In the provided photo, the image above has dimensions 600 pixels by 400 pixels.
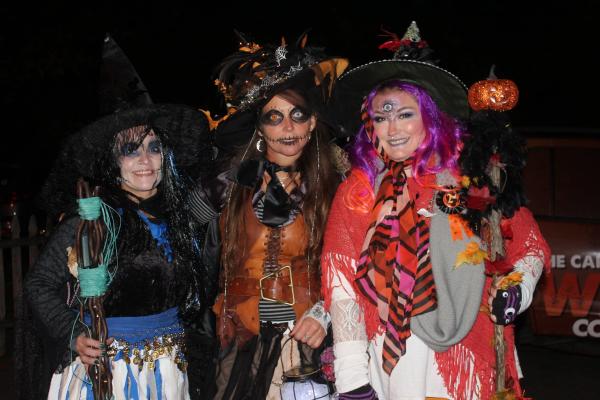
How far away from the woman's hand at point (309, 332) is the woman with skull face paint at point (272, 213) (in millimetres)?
100

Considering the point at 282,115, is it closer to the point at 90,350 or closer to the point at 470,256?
the point at 470,256

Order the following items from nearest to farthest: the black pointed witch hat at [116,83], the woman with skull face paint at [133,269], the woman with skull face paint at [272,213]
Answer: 1. the woman with skull face paint at [133,269]
2. the black pointed witch hat at [116,83]
3. the woman with skull face paint at [272,213]

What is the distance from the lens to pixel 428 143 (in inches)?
133

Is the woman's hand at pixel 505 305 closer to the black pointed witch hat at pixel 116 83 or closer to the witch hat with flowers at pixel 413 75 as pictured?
the witch hat with flowers at pixel 413 75

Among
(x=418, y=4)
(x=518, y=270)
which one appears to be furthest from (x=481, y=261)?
(x=418, y=4)

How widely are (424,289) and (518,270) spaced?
0.45 metres

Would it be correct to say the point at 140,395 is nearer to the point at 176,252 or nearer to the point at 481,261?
the point at 176,252

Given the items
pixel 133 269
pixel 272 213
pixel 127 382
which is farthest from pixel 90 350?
pixel 272 213

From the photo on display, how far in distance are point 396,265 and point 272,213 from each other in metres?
0.96

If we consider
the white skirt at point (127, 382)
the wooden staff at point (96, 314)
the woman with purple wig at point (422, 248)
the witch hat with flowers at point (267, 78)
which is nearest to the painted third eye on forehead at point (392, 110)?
the woman with purple wig at point (422, 248)

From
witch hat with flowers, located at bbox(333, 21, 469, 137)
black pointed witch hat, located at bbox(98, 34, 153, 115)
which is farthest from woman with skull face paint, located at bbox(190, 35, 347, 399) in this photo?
black pointed witch hat, located at bbox(98, 34, 153, 115)

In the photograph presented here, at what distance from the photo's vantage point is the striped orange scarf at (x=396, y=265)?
3135mm

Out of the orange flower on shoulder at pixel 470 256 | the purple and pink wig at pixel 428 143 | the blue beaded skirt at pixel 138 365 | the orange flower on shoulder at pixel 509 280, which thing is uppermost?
the purple and pink wig at pixel 428 143

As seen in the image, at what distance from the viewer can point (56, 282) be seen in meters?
3.53
